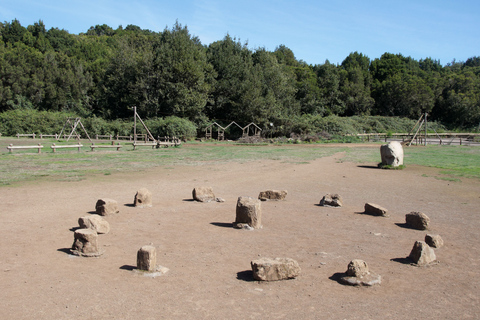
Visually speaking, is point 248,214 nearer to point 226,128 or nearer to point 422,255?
point 422,255

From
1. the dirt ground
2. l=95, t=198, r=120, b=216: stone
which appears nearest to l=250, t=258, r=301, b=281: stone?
the dirt ground

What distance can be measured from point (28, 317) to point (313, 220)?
620 cm

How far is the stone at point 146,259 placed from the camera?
18.5 ft

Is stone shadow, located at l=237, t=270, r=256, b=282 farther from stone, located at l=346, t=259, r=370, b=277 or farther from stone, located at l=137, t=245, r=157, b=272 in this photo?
stone, located at l=346, t=259, r=370, b=277

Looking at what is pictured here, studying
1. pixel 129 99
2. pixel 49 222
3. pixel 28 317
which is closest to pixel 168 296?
pixel 28 317

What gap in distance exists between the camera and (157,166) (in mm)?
19719

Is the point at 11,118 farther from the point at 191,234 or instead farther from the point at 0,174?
the point at 191,234

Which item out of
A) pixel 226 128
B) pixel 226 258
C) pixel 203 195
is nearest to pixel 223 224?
pixel 226 258

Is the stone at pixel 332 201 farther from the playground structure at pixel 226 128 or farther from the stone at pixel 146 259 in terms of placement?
the playground structure at pixel 226 128

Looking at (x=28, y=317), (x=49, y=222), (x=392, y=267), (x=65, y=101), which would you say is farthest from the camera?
(x=65, y=101)

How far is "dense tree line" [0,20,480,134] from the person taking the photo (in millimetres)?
50031

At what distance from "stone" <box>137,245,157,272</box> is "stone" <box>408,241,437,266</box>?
407cm

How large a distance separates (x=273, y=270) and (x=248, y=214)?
2738 mm

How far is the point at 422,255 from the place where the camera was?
6.26 metres
